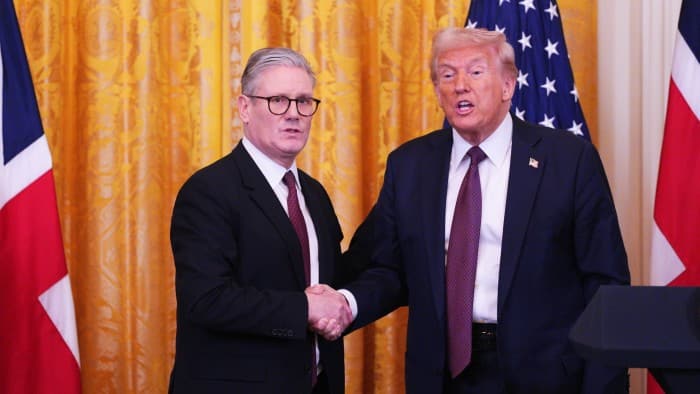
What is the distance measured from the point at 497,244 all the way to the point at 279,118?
74 cm

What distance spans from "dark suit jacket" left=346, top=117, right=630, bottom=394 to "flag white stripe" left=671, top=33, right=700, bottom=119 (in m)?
0.91

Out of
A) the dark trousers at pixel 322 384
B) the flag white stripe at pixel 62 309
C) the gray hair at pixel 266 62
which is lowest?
the dark trousers at pixel 322 384

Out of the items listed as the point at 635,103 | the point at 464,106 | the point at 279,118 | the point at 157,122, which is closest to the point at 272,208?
the point at 279,118

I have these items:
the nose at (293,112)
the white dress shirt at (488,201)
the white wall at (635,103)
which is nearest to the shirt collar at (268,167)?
the nose at (293,112)

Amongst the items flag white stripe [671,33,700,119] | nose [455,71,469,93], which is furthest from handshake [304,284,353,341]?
flag white stripe [671,33,700,119]

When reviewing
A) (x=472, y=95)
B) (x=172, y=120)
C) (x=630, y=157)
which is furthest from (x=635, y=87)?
(x=172, y=120)

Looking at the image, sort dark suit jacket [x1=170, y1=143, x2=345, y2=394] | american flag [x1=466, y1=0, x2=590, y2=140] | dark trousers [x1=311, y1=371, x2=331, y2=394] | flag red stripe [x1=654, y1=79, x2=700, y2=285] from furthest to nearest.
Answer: american flag [x1=466, y1=0, x2=590, y2=140]
flag red stripe [x1=654, y1=79, x2=700, y2=285]
dark trousers [x1=311, y1=371, x2=331, y2=394]
dark suit jacket [x1=170, y1=143, x2=345, y2=394]

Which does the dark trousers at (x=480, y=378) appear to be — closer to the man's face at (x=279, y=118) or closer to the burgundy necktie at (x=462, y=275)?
the burgundy necktie at (x=462, y=275)

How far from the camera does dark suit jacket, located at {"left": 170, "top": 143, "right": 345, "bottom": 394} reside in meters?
2.42

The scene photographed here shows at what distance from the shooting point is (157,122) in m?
3.96

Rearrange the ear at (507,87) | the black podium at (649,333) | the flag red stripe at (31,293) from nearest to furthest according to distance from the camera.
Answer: the black podium at (649,333), the ear at (507,87), the flag red stripe at (31,293)

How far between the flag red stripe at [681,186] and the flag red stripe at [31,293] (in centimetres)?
225

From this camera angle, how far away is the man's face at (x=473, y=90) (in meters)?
2.66

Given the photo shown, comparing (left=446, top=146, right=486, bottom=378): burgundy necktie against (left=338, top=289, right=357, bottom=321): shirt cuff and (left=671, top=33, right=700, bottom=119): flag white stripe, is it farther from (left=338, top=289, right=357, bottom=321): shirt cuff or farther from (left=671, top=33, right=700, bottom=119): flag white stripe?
(left=671, top=33, right=700, bottom=119): flag white stripe
